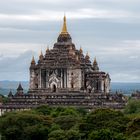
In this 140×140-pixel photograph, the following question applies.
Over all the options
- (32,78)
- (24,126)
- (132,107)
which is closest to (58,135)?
(24,126)

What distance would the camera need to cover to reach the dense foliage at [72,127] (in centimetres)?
8069

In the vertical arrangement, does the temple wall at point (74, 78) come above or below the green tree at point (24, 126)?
above

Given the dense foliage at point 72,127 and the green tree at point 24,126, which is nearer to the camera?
the dense foliage at point 72,127

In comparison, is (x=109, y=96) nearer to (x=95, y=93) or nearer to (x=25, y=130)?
(x=95, y=93)

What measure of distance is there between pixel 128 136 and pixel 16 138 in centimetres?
1392

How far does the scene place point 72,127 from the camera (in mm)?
89688

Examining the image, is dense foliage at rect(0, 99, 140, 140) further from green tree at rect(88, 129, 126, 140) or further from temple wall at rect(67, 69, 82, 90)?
temple wall at rect(67, 69, 82, 90)

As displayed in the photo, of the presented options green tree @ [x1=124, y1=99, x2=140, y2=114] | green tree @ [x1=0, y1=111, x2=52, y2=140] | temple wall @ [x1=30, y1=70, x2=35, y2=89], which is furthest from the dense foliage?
temple wall @ [x1=30, y1=70, x2=35, y2=89]

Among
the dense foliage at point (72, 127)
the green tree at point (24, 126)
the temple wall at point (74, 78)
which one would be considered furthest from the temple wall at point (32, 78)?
the green tree at point (24, 126)

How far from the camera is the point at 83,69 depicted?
140750 mm

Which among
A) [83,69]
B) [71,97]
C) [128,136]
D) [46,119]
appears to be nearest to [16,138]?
[46,119]

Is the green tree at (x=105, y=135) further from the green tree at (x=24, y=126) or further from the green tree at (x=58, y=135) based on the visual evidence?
the green tree at (x=24, y=126)

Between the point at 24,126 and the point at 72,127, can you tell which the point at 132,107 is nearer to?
the point at 72,127

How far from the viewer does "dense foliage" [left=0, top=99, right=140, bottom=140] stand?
8069cm
